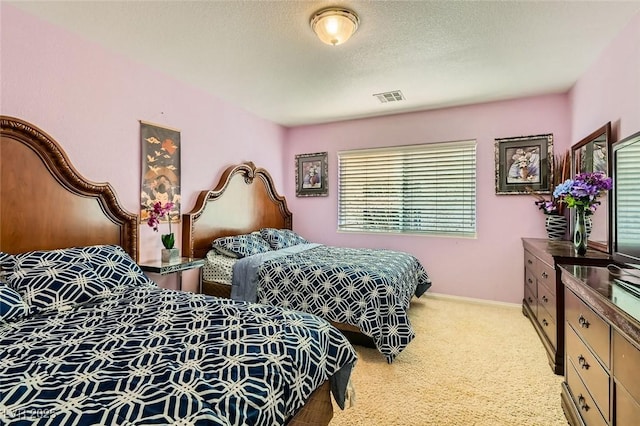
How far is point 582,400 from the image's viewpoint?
5.26ft

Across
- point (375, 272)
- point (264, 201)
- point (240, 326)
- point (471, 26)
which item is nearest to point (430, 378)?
point (375, 272)

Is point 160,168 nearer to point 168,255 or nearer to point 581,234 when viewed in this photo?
point 168,255

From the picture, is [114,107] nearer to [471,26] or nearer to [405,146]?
[471,26]

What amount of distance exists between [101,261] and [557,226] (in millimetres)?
4028

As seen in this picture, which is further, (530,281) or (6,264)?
(530,281)

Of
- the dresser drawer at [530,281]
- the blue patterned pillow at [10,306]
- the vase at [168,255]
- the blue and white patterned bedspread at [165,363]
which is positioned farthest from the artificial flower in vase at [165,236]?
the dresser drawer at [530,281]

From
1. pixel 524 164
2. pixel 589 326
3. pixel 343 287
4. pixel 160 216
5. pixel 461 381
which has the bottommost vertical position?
pixel 461 381

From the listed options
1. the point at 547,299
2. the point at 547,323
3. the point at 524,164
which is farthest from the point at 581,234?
the point at 524,164

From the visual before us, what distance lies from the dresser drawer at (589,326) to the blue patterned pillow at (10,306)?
8.56 feet

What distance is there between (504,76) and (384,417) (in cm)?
306

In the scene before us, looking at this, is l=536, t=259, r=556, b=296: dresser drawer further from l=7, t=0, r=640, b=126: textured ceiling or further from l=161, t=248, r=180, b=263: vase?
l=161, t=248, r=180, b=263: vase

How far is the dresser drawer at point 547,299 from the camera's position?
95.2 inches

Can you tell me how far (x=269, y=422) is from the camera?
1.06m

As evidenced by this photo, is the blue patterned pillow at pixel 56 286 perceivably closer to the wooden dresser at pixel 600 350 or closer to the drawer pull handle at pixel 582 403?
the wooden dresser at pixel 600 350
